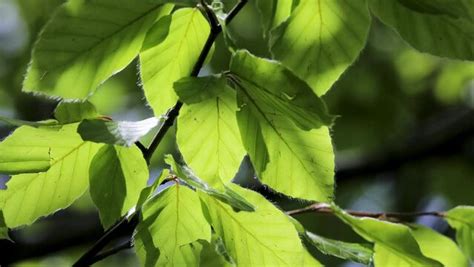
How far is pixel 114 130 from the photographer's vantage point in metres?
0.94

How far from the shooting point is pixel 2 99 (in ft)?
11.9

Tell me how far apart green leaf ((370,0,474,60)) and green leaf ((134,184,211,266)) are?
11.6 inches

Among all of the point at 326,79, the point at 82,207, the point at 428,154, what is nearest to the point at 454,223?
the point at 326,79

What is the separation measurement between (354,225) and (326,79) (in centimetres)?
25

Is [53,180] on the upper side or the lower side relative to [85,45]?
lower

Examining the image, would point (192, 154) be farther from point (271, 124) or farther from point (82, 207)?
point (82, 207)

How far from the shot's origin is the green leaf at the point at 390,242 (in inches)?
45.6

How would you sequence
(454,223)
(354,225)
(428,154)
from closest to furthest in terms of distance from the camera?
(354,225) → (454,223) → (428,154)

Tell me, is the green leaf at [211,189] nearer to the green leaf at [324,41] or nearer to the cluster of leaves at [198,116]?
the cluster of leaves at [198,116]

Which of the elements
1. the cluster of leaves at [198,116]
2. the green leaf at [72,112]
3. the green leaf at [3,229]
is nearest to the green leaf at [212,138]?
the cluster of leaves at [198,116]

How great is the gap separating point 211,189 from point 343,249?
284 mm

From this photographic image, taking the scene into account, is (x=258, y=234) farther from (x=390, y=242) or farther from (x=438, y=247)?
(x=438, y=247)

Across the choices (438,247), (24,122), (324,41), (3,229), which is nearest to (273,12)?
(324,41)

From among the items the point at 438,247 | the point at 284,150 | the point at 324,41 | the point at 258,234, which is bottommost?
the point at 438,247
